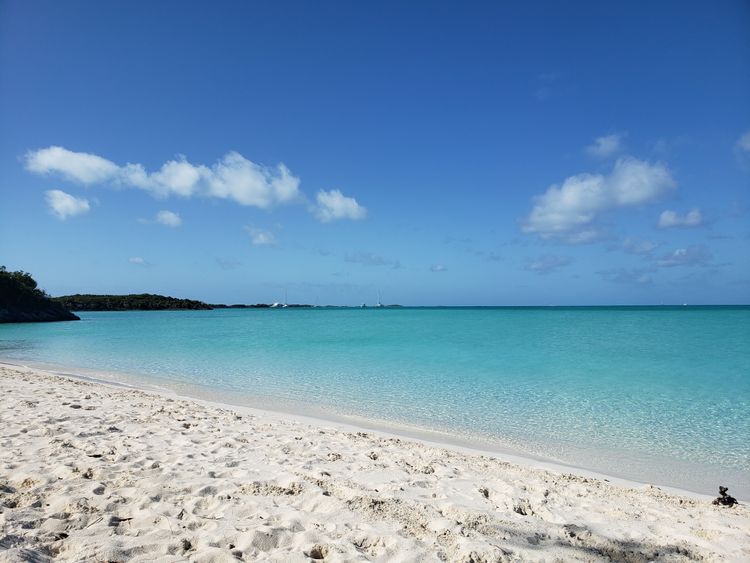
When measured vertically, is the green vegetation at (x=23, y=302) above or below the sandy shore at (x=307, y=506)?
above

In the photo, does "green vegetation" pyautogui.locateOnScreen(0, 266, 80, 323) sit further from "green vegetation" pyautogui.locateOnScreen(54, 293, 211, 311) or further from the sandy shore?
the sandy shore

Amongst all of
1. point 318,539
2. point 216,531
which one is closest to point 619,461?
point 318,539

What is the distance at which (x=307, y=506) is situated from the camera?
4449mm

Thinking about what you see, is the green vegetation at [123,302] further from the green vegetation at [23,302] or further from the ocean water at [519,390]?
the ocean water at [519,390]

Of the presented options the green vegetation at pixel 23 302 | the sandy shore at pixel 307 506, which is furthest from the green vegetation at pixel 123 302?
the sandy shore at pixel 307 506

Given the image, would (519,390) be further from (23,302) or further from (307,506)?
(23,302)

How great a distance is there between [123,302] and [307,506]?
5659 inches

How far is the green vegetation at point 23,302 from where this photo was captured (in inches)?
2386

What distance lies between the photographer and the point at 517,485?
5512 mm

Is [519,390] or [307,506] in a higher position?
[307,506]

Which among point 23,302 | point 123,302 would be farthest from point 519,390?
point 123,302

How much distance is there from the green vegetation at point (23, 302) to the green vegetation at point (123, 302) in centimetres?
4561

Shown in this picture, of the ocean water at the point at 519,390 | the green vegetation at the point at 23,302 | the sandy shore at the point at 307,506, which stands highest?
the green vegetation at the point at 23,302

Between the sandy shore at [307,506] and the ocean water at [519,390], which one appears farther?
the ocean water at [519,390]
